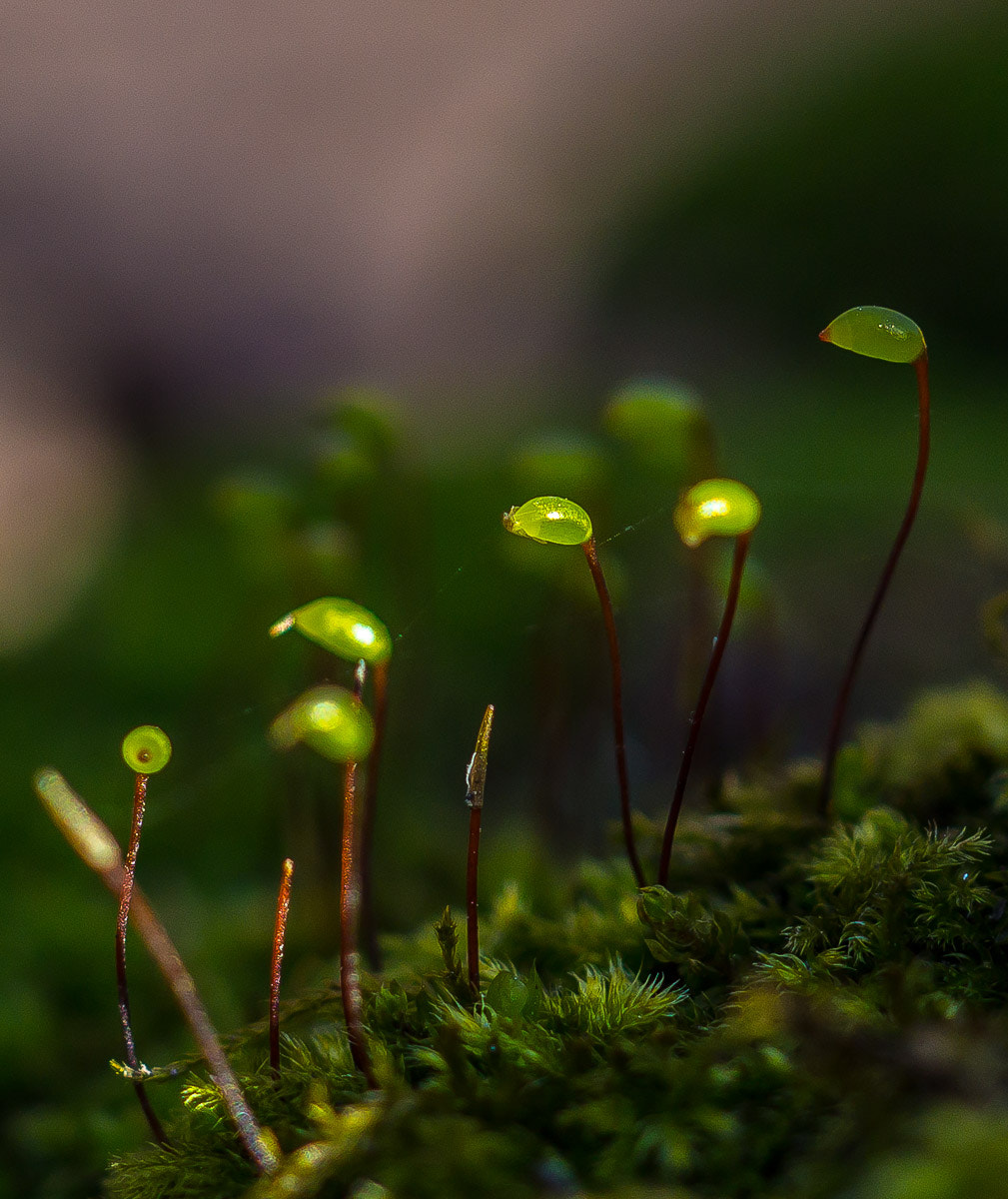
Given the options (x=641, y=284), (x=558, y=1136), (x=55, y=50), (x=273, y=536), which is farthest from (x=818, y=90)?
(x=55, y=50)

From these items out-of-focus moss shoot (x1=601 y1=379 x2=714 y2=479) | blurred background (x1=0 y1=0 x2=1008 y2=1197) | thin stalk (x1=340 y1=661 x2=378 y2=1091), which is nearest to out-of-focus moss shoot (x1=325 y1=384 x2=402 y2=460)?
blurred background (x1=0 y1=0 x2=1008 y2=1197)

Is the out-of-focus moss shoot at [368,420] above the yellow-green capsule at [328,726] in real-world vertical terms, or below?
above

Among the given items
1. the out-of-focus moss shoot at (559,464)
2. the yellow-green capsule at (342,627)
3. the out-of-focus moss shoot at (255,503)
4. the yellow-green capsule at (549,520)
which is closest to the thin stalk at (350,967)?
the yellow-green capsule at (342,627)

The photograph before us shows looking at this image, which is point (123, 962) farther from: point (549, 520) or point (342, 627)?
point (549, 520)

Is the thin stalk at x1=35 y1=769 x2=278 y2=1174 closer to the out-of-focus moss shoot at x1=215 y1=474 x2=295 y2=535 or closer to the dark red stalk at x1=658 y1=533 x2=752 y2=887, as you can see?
the dark red stalk at x1=658 y1=533 x2=752 y2=887

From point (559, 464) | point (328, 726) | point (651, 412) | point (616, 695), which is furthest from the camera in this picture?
point (559, 464)

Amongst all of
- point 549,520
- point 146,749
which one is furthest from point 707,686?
point 146,749

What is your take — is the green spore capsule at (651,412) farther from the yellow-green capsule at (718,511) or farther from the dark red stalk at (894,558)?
the yellow-green capsule at (718,511)
